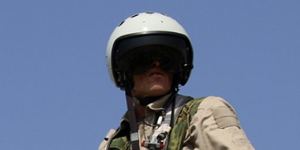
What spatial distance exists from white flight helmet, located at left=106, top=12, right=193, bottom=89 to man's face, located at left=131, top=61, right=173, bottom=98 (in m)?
0.21

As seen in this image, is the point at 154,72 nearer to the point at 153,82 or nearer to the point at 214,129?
the point at 153,82

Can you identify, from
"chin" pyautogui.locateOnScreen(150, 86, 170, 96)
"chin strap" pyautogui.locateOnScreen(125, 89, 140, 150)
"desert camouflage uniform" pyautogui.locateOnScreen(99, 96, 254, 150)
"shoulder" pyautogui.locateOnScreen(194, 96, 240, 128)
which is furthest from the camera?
"chin" pyautogui.locateOnScreen(150, 86, 170, 96)

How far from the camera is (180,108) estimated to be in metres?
9.21

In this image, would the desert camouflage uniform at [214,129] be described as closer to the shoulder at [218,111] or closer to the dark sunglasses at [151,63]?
the shoulder at [218,111]

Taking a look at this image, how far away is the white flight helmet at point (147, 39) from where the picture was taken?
966cm

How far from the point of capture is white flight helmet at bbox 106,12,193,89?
9664 mm

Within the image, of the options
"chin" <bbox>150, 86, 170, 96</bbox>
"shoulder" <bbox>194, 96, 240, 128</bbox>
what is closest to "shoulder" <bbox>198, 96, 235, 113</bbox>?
"shoulder" <bbox>194, 96, 240, 128</bbox>

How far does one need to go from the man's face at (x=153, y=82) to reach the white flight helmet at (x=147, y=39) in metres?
0.21

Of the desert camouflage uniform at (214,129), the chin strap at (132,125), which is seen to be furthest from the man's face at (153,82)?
the desert camouflage uniform at (214,129)

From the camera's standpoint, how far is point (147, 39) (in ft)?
31.6

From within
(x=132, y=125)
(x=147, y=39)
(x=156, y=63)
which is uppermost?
(x=147, y=39)

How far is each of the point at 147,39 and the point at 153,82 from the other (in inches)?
17.7

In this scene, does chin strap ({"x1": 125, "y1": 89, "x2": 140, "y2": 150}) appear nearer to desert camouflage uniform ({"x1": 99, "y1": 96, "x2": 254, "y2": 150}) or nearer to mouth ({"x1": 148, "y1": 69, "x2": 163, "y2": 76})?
desert camouflage uniform ({"x1": 99, "y1": 96, "x2": 254, "y2": 150})

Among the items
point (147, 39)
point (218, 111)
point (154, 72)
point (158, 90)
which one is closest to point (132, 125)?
point (158, 90)
